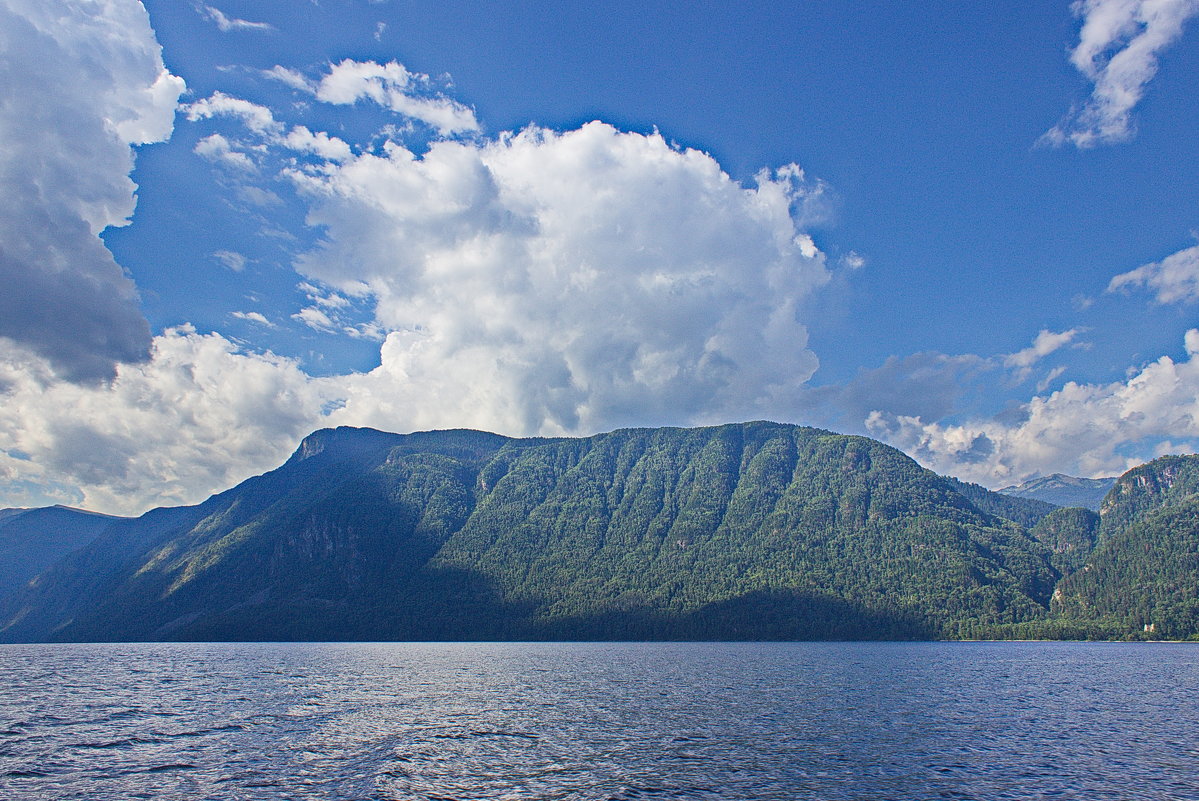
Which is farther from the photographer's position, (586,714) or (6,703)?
(6,703)

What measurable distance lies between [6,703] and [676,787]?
104 metres

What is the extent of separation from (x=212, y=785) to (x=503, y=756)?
23.2m

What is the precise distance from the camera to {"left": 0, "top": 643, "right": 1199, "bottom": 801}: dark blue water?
53562mm

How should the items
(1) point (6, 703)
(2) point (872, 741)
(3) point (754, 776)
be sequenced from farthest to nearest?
(1) point (6, 703)
(2) point (872, 741)
(3) point (754, 776)

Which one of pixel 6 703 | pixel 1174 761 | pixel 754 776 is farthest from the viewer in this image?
pixel 6 703

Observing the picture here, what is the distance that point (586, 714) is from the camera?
91312 mm

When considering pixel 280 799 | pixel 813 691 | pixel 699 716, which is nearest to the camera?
pixel 280 799

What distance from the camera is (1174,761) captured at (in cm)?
6341

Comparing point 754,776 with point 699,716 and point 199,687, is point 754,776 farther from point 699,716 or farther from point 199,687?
point 199,687

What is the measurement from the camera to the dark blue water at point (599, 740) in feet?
176

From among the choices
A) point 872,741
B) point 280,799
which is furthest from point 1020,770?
point 280,799

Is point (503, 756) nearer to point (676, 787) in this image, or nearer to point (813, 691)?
point (676, 787)

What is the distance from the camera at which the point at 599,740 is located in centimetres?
7212

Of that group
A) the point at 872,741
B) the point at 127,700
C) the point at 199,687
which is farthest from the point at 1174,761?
the point at 199,687
